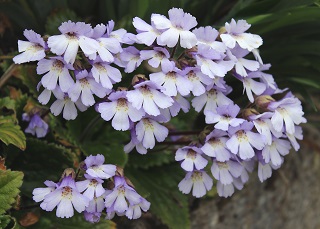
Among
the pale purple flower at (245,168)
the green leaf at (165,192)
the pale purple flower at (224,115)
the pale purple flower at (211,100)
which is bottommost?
the green leaf at (165,192)

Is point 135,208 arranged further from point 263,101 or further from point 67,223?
point 263,101

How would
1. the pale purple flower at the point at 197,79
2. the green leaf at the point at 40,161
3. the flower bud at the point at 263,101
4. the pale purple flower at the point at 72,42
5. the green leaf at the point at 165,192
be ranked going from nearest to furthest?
the pale purple flower at the point at 72,42
the pale purple flower at the point at 197,79
the flower bud at the point at 263,101
the green leaf at the point at 40,161
the green leaf at the point at 165,192

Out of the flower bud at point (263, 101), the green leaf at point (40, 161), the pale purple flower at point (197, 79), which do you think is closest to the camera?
the pale purple flower at point (197, 79)

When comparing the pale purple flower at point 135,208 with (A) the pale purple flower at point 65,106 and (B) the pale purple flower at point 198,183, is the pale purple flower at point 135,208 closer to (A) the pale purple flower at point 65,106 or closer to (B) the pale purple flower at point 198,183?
(B) the pale purple flower at point 198,183

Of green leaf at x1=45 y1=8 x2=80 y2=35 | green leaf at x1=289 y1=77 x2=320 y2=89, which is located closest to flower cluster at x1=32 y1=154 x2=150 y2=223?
green leaf at x1=45 y1=8 x2=80 y2=35

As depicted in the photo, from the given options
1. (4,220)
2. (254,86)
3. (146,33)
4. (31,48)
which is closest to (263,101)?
(254,86)

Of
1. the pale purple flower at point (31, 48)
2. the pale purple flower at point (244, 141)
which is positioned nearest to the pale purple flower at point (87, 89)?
the pale purple flower at point (31, 48)
